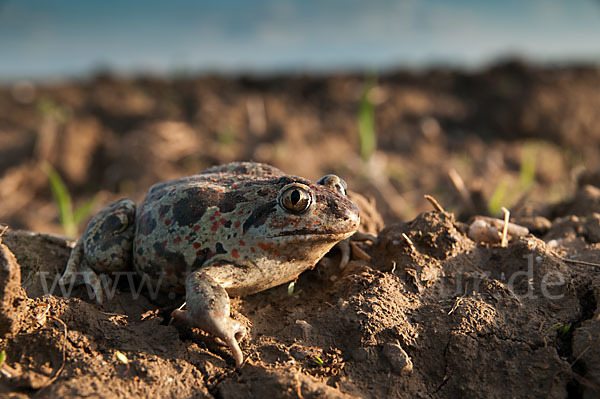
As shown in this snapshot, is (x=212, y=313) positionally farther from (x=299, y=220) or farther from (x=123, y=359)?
(x=299, y=220)

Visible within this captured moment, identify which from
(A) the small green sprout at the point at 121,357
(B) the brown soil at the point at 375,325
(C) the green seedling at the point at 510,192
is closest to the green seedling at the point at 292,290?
(B) the brown soil at the point at 375,325

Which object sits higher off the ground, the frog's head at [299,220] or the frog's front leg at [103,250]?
the frog's head at [299,220]

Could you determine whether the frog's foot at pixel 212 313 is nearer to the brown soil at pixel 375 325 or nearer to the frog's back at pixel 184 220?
Result: the brown soil at pixel 375 325

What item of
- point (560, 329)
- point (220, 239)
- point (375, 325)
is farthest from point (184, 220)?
point (560, 329)

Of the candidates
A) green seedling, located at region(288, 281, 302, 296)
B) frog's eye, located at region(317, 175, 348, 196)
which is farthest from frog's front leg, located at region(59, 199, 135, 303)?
frog's eye, located at region(317, 175, 348, 196)

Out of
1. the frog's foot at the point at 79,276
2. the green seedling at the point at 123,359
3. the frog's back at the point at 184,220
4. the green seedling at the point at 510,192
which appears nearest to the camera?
the green seedling at the point at 123,359

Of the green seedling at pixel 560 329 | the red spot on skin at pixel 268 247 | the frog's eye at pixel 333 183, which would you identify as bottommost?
the green seedling at pixel 560 329

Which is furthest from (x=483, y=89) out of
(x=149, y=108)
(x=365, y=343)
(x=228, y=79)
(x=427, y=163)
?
(x=365, y=343)
